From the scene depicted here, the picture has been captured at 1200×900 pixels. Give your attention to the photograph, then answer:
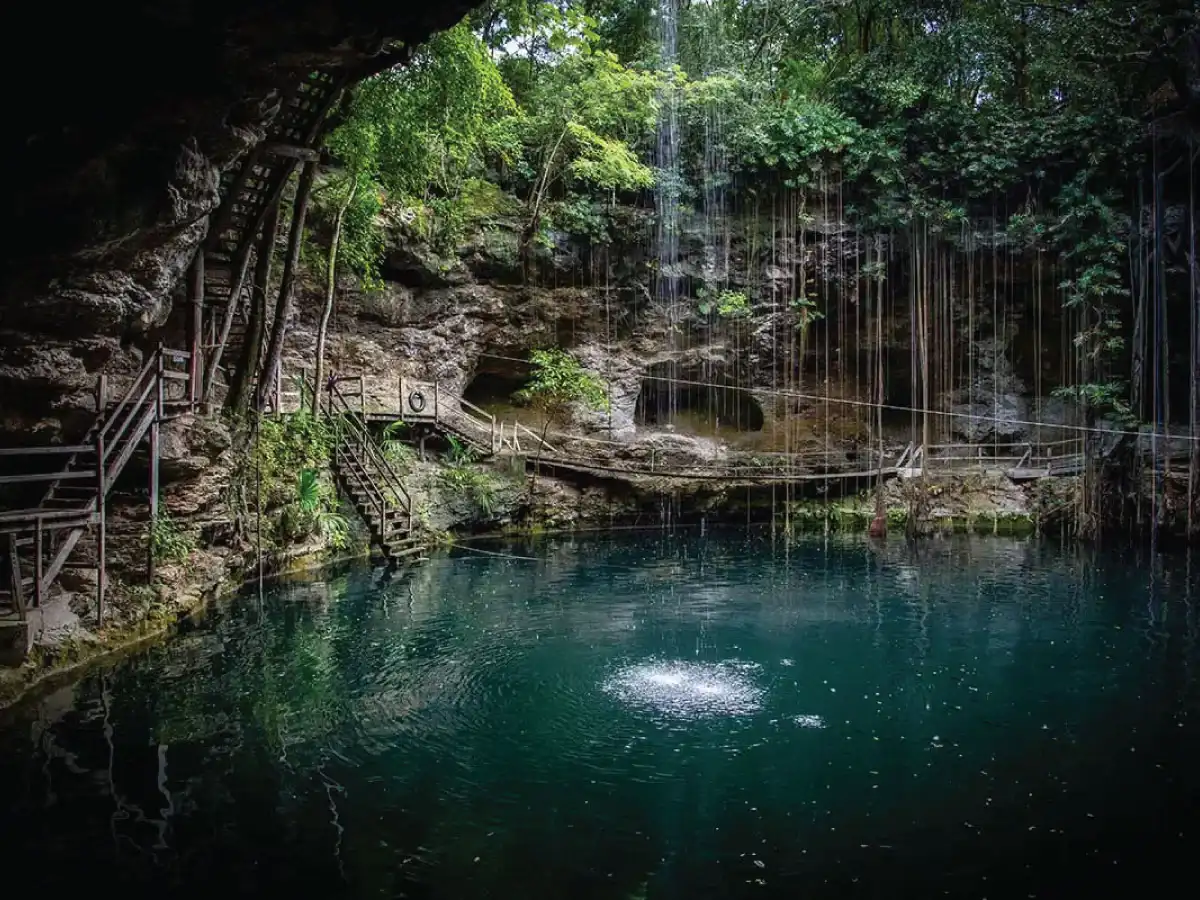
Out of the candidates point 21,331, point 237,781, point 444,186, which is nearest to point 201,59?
point 21,331

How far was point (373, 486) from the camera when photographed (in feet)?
48.0

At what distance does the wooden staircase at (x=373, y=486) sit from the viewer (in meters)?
14.5

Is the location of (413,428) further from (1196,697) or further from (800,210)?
(1196,697)

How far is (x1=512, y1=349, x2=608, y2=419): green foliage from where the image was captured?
20234 millimetres

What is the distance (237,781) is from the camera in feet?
19.8

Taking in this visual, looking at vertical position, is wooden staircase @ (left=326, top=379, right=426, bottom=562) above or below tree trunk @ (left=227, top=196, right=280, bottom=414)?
below

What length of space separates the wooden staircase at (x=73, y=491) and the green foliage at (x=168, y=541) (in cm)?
60

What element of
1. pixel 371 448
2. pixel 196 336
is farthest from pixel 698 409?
pixel 196 336

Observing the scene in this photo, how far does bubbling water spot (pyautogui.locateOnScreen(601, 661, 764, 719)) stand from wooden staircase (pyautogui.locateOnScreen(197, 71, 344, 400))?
267 inches

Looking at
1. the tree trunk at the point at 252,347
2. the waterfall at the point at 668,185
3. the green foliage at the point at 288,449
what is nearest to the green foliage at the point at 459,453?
the green foliage at the point at 288,449

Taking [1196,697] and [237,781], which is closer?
[237,781]

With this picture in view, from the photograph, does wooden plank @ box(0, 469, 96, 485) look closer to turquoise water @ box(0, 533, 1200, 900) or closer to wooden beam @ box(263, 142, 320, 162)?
turquoise water @ box(0, 533, 1200, 900)

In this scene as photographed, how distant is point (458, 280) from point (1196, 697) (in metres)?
16.8

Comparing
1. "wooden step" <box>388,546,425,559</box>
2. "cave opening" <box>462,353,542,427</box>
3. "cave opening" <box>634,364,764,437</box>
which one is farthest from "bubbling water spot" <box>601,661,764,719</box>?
"cave opening" <box>634,364,764,437</box>
